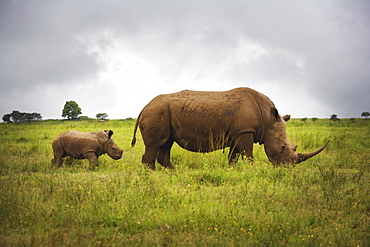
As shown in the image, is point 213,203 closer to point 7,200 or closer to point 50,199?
point 50,199

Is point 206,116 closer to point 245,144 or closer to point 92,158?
point 245,144

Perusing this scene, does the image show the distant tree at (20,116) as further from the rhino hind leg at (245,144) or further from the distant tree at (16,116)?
the rhino hind leg at (245,144)

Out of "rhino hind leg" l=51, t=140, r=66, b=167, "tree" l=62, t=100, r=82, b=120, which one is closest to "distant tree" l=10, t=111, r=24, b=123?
"tree" l=62, t=100, r=82, b=120

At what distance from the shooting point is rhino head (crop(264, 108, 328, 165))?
712cm

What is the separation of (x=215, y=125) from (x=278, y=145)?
4.66 ft

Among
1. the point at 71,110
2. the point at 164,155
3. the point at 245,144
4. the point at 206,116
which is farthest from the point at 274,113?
the point at 71,110

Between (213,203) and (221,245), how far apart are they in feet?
3.86

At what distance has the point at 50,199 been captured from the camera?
4.55 meters

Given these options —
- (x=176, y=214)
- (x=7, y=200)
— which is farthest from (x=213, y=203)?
(x=7, y=200)

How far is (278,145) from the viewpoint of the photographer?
719 cm

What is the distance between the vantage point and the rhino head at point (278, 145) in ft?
23.4

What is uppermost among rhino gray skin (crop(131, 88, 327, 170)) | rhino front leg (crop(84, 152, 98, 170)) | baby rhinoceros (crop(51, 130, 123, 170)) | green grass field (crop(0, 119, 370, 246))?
rhino gray skin (crop(131, 88, 327, 170))

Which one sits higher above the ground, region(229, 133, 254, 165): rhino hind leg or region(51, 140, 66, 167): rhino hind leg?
region(229, 133, 254, 165): rhino hind leg

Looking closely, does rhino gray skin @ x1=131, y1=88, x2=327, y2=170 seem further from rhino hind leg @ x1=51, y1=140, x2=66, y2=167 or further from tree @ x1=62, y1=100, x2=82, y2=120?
tree @ x1=62, y1=100, x2=82, y2=120
